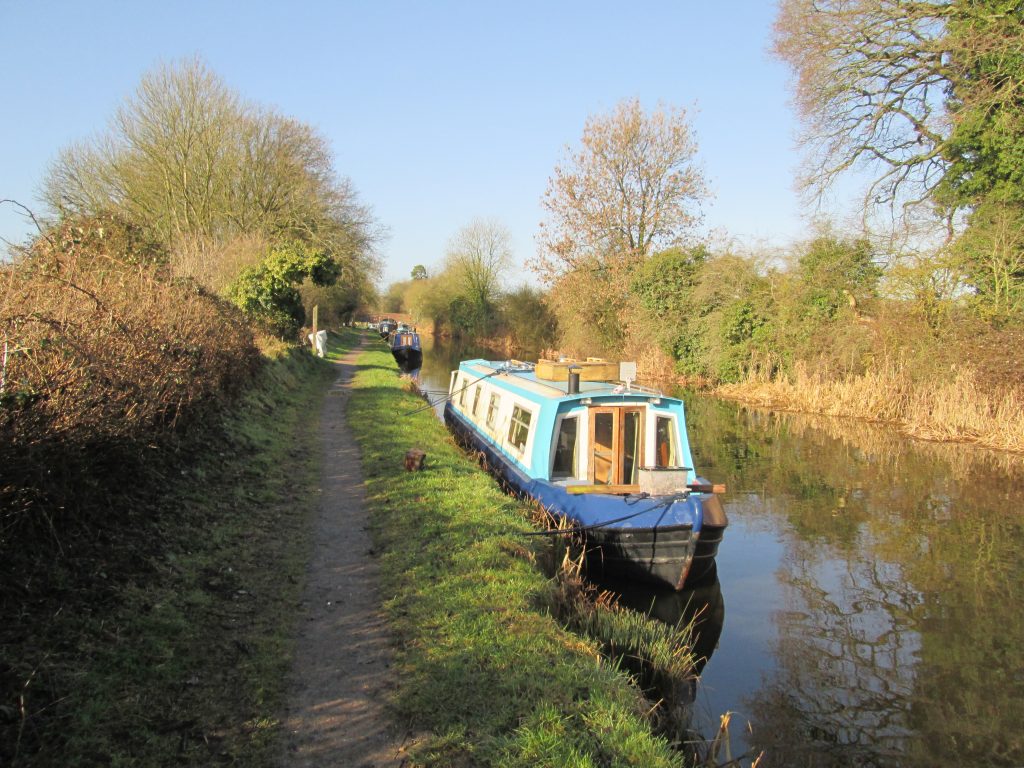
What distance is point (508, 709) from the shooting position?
11.8ft

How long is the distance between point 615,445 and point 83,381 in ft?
17.3

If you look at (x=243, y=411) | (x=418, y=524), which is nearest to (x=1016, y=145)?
(x=418, y=524)

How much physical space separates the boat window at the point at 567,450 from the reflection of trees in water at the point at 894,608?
2.65 m

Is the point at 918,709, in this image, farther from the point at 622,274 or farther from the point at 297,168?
the point at 297,168

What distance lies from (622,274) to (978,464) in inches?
624

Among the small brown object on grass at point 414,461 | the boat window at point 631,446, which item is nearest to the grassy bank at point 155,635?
the small brown object on grass at point 414,461

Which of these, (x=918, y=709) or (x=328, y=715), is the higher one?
(x=328, y=715)

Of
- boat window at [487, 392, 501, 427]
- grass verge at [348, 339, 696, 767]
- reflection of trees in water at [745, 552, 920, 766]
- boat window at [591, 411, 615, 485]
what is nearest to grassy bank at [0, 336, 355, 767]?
grass verge at [348, 339, 696, 767]

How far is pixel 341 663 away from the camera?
4.16m

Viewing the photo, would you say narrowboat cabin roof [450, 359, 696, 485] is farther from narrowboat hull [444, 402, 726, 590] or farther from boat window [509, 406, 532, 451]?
narrowboat hull [444, 402, 726, 590]

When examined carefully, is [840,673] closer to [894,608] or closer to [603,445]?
[894,608]

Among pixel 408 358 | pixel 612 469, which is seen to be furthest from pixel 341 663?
pixel 408 358

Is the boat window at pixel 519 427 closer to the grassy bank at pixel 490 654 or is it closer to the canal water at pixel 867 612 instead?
the grassy bank at pixel 490 654

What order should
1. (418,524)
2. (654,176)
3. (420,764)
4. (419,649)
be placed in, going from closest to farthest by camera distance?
1. (420,764)
2. (419,649)
3. (418,524)
4. (654,176)
